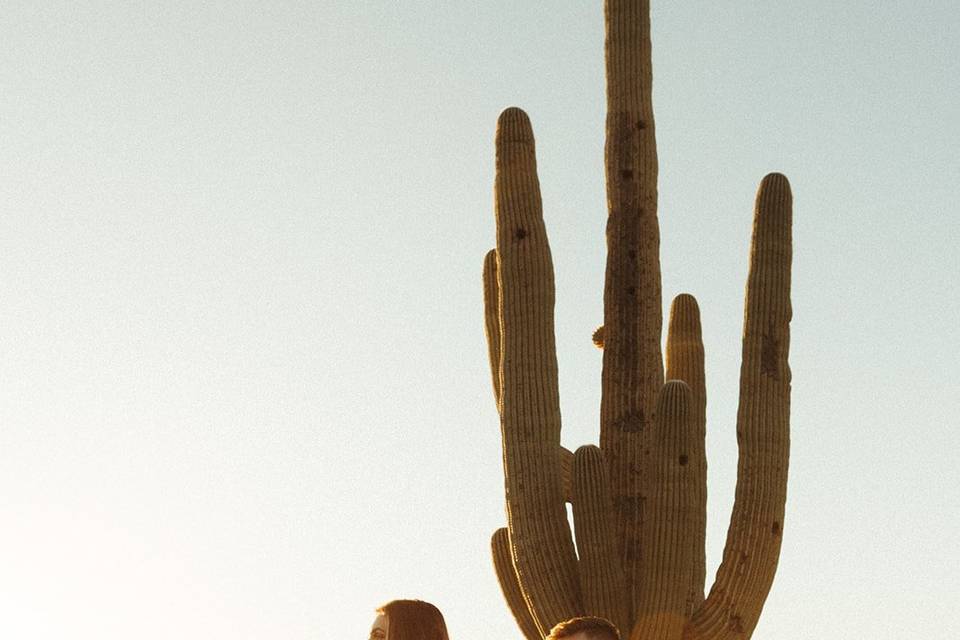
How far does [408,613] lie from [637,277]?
4418mm

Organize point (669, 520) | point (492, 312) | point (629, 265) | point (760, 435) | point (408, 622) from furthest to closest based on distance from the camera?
point (492, 312), point (629, 265), point (760, 435), point (669, 520), point (408, 622)

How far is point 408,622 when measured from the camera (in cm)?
508

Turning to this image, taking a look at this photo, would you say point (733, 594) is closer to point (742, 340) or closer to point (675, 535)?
point (675, 535)

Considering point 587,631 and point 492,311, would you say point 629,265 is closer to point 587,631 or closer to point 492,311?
point 492,311

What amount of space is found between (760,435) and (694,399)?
0.57 m

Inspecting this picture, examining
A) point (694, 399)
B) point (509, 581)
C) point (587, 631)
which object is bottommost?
point (587, 631)

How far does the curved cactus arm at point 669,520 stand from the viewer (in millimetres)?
8055

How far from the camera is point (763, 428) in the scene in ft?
27.6

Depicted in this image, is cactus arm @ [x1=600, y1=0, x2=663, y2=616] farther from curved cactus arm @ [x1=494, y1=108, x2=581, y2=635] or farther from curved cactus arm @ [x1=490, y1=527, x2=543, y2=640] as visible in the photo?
curved cactus arm @ [x1=490, y1=527, x2=543, y2=640]

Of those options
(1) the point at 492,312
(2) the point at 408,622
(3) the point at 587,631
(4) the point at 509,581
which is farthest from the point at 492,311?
(3) the point at 587,631

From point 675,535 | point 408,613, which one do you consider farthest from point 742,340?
point 408,613

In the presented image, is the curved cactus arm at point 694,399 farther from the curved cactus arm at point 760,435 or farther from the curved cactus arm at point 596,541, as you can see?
the curved cactus arm at point 596,541

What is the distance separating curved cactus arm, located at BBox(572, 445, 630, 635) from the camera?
8242 mm

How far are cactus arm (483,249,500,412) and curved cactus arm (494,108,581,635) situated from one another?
2.37ft
